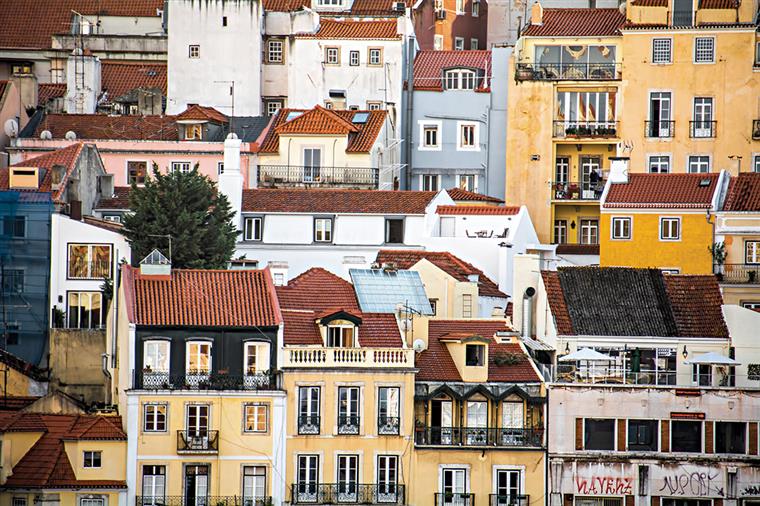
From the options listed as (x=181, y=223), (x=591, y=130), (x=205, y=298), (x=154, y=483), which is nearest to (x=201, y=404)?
(x=154, y=483)

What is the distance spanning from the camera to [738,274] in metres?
100

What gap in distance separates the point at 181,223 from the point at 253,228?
405 inches

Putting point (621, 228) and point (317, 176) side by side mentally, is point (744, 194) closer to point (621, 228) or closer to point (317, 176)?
point (621, 228)

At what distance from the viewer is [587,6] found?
430 feet

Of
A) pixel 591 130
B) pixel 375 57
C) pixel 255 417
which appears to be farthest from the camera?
pixel 375 57

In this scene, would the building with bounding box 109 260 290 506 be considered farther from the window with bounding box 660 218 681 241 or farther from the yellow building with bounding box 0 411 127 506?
the window with bounding box 660 218 681 241

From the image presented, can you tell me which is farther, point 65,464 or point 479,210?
point 479,210

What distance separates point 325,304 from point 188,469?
9.86 m

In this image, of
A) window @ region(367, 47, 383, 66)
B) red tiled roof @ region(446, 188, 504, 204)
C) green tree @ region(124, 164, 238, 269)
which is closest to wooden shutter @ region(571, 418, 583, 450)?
green tree @ region(124, 164, 238, 269)

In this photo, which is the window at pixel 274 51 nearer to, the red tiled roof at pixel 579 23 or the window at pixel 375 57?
the window at pixel 375 57

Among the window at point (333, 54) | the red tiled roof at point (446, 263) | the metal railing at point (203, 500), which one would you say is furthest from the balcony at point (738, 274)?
the window at point (333, 54)

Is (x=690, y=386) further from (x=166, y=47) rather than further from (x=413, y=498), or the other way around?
(x=166, y=47)

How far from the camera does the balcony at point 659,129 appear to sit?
381 ft

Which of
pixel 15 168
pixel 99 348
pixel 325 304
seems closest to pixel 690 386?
pixel 325 304
